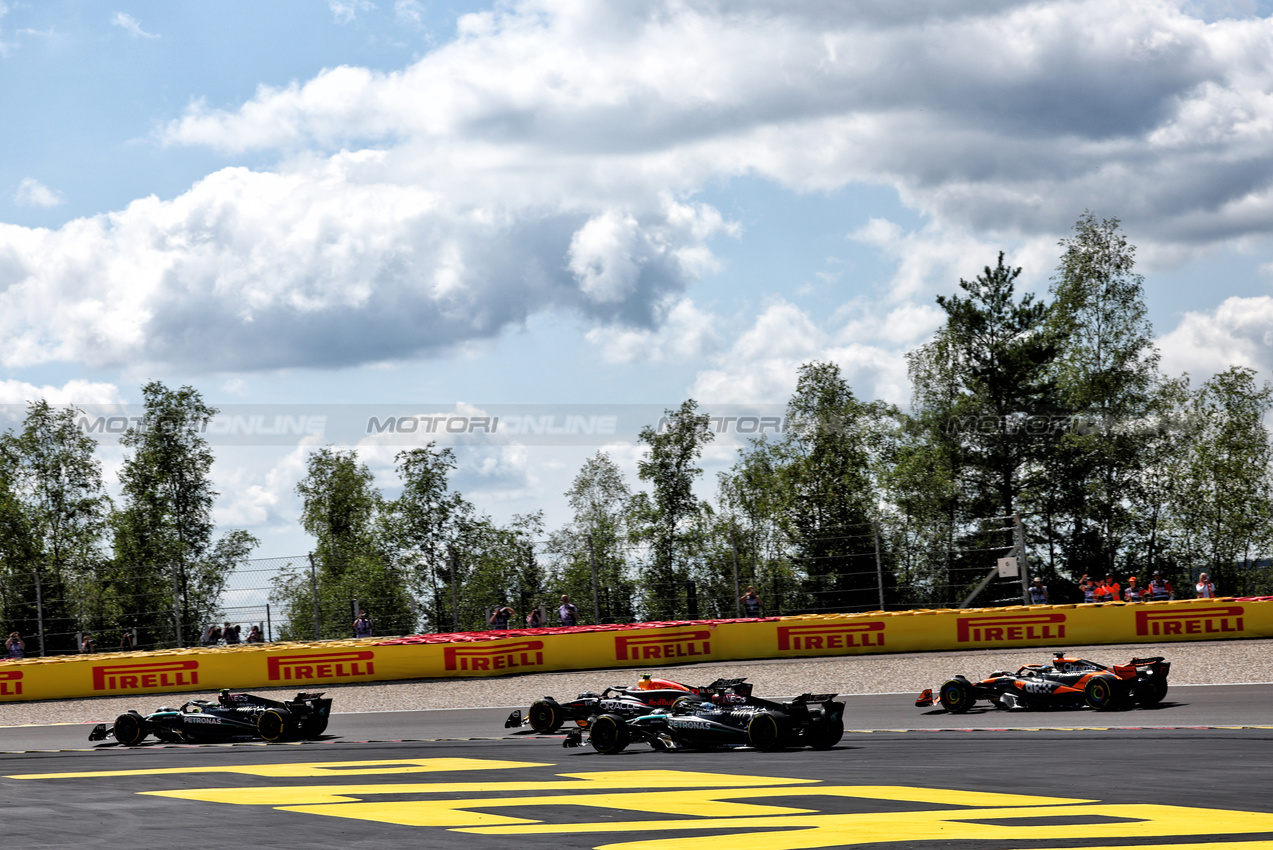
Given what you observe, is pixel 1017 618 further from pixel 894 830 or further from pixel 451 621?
pixel 894 830

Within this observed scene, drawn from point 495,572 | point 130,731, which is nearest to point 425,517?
point 495,572

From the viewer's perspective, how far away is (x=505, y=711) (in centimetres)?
2138

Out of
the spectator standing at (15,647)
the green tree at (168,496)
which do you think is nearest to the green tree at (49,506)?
the green tree at (168,496)

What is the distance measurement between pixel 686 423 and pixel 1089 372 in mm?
15938

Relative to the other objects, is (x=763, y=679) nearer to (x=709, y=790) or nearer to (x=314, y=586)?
(x=314, y=586)

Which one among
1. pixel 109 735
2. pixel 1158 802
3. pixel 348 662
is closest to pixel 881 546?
pixel 348 662

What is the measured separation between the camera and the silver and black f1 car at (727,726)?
47.9ft

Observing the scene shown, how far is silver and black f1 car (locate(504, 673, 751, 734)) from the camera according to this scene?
1639 cm

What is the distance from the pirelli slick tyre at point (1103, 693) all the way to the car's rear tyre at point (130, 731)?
523 inches

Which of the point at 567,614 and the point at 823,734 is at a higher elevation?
the point at 567,614

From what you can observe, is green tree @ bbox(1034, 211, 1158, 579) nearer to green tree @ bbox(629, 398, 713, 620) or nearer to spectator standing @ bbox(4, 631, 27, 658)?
green tree @ bbox(629, 398, 713, 620)

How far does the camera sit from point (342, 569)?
5762cm

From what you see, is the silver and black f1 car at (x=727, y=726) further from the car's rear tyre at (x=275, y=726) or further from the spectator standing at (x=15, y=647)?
the spectator standing at (x=15, y=647)

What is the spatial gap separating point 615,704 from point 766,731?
8.99ft
